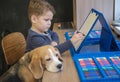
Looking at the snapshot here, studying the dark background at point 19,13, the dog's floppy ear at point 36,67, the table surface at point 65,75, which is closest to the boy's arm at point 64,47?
the table surface at point 65,75

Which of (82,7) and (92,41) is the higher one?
(82,7)

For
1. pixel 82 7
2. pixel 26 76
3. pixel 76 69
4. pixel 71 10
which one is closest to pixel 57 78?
pixel 76 69

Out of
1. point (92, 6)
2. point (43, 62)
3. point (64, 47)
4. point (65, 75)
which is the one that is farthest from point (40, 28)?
point (92, 6)

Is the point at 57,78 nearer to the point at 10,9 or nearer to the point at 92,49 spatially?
the point at 92,49

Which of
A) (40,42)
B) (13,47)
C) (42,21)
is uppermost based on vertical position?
(42,21)

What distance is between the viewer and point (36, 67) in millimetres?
1158

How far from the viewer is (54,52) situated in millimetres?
1220

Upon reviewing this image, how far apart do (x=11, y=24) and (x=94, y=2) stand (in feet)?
3.63

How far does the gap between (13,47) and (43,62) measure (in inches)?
27.9

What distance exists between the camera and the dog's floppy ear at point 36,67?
1.15m

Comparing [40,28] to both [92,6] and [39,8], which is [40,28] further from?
[92,6]

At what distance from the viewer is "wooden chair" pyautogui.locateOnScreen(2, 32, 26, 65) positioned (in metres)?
1.77

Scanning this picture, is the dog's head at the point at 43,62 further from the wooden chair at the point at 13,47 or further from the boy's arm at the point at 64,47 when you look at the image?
the wooden chair at the point at 13,47

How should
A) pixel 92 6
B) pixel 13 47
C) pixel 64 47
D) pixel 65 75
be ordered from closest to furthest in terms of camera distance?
pixel 65 75
pixel 64 47
pixel 13 47
pixel 92 6
